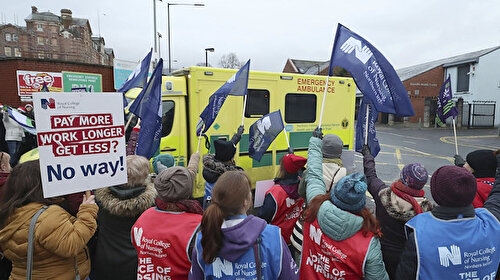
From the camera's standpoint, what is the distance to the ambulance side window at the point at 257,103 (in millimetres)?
6301

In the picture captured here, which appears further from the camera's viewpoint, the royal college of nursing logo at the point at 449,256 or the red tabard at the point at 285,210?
the red tabard at the point at 285,210

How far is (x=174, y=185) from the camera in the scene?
2.03 m

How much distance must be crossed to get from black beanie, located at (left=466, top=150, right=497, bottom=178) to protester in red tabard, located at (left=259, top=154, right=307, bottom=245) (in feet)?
5.08

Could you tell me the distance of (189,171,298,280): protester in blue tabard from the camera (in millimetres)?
1584

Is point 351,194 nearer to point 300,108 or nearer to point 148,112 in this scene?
point 148,112

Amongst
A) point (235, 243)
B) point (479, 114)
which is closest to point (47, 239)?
point (235, 243)

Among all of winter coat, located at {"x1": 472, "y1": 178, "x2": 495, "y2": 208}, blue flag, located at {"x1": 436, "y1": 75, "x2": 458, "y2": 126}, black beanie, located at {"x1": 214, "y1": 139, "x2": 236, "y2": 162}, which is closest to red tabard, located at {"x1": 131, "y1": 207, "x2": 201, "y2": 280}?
black beanie, located at {"x1": 214, "y1": 139, "x2": 236, "y2": 162}

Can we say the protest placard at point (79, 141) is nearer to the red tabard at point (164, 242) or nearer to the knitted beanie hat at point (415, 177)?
the red tabard at point (164, 242)

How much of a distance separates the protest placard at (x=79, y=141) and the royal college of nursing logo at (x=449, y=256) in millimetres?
2214

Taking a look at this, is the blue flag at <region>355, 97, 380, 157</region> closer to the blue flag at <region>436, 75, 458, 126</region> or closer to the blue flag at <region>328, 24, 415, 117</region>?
the blue flag at <region>328, 24, 415, 117</region>

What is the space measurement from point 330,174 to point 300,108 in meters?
4.16

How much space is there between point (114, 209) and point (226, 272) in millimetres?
1082

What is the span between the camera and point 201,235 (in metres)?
1.72

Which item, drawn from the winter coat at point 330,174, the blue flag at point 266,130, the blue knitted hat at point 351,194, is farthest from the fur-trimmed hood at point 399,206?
the blue flag at point 266,130
